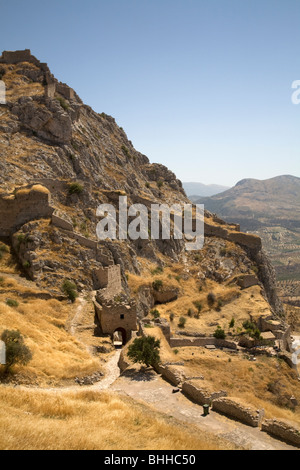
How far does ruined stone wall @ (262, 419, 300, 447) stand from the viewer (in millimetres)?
12936

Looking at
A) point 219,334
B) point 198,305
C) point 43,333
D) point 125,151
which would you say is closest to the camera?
point 43,333

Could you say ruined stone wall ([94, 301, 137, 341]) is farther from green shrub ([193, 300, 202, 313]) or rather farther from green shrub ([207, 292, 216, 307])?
green shrub ([207, 292, 216, 307])

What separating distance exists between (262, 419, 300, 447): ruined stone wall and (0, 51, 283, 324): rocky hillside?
18764 mm

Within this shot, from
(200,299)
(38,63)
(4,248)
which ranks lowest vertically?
(200,299)

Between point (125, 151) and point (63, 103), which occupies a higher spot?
point (63, 103)

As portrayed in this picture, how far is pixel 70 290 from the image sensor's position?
27734mm

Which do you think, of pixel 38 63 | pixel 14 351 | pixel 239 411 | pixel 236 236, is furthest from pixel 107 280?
pixel 38 63

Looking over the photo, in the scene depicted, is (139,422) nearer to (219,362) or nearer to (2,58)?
(219,362)

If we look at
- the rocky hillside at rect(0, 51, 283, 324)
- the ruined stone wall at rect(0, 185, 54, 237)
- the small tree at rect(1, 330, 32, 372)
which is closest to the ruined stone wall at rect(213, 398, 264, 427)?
the small tree at rect(1, 330, 32, 372)

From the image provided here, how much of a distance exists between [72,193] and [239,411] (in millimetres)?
29868

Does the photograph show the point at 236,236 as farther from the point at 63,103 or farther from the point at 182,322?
the point at 63,103

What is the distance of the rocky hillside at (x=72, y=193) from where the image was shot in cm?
3097

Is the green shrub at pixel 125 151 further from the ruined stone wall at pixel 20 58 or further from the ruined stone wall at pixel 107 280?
the ruined stone wall at pixel 107 280
